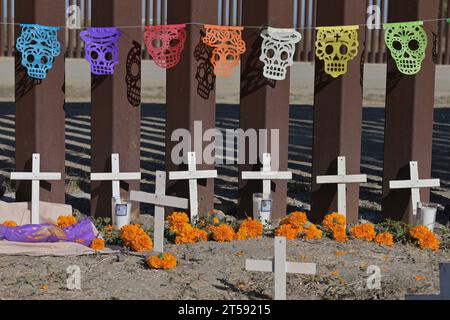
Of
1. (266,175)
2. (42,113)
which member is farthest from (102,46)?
(266,175)

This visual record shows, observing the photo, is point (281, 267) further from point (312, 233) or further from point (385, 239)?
point (385, 239)

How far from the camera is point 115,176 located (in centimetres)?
784

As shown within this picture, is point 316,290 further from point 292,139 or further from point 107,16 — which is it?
point 292,139

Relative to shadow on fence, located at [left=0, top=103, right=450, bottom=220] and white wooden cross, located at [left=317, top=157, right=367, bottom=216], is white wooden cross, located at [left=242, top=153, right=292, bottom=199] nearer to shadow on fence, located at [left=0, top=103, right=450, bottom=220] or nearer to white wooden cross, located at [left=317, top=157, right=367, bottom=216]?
white wooden cross, located at [left=317, top=157, right=367, bottom=216]


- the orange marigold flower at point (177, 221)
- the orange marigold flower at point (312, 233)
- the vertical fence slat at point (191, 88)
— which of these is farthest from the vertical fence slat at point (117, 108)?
the orange marigold flower at point (312, 233)

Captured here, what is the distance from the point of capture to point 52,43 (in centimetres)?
774

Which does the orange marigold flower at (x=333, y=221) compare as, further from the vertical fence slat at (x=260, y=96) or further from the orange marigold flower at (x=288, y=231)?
the vertical fence slat at (x=260, y=96)

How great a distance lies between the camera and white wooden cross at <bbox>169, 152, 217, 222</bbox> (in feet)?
25.3

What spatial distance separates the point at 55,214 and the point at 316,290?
Answer: 9.65 ft

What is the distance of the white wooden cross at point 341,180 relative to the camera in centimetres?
773

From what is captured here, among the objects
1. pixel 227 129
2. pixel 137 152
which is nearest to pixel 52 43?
pixel 137 152

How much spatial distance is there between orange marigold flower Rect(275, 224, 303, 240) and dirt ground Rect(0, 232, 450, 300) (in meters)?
0.12

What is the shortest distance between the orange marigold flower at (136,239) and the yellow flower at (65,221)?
2.50 ft

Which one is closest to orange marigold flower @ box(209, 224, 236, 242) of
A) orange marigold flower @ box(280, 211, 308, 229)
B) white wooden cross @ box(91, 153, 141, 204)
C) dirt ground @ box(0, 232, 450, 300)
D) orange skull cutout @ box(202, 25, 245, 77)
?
dirt ground @ box(0, 232, 450, 300)
